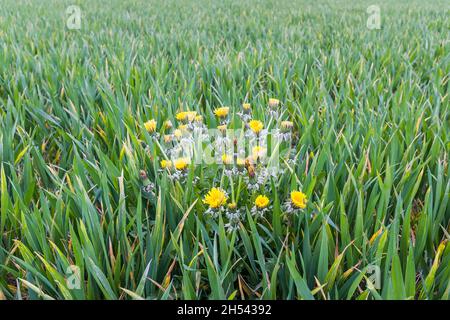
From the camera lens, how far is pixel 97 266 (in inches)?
27.3

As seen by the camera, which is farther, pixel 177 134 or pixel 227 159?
pixel 177 134

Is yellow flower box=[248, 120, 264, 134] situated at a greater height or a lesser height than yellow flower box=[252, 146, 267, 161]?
greater

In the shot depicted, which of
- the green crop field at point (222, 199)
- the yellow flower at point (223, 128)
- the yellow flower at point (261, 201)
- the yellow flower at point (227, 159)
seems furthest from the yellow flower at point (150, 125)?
the yellow flower at point (261, 201)

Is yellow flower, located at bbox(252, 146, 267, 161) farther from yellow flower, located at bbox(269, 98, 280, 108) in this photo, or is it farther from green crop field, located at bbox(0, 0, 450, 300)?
yellow flower, located at bbox(269, 98, 280, 108)

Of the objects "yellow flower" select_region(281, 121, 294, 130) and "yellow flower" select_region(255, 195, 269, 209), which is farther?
"yellow flower" select_region(281, 121, 294, 130)
